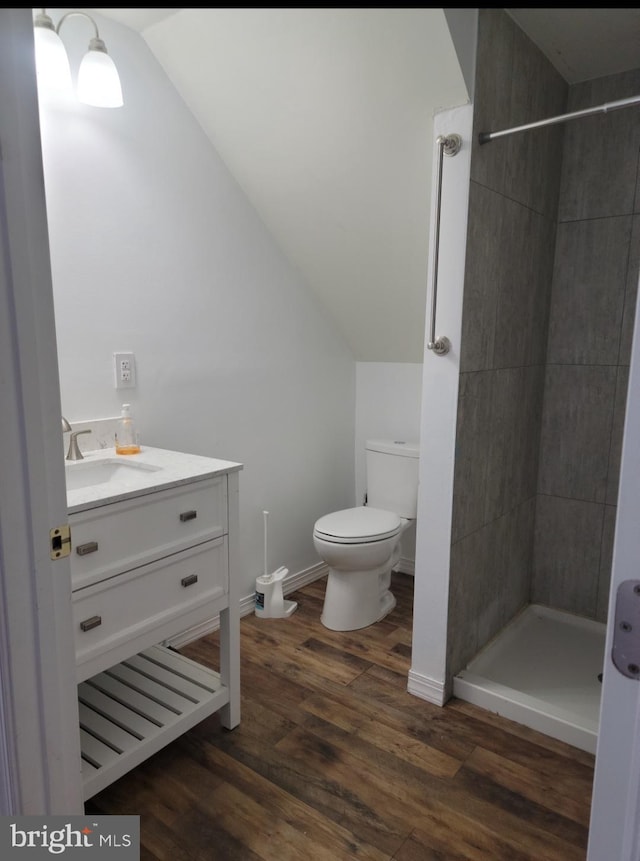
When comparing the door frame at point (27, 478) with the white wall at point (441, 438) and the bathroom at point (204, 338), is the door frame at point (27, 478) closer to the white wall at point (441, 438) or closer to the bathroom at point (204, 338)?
the bathroom at point (204, 338)

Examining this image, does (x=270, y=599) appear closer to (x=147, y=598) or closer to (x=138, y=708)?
(x=138, y=708)

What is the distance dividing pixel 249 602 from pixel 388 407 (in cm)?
121

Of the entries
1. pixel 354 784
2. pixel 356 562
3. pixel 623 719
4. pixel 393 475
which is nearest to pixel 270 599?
pixel 356 562

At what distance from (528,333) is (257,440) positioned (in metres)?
1.23

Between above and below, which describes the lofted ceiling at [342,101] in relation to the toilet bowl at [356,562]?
above

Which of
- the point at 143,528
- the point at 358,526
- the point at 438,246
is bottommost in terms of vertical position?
the point at 358,526

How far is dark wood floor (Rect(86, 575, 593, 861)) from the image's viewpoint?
1472 millimetres

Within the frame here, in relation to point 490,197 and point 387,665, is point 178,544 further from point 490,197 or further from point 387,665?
point 490,197

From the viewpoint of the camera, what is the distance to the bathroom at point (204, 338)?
189 cm

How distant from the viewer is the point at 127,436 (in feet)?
6.44

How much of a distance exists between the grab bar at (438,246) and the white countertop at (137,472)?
0.74 meters

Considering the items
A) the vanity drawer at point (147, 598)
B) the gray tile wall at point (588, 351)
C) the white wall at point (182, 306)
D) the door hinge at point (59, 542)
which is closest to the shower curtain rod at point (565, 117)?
the gray tile wall at point (588, 351)

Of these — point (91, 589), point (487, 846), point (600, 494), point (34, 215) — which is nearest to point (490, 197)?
point (600, 494)

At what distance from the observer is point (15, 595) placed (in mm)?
789
